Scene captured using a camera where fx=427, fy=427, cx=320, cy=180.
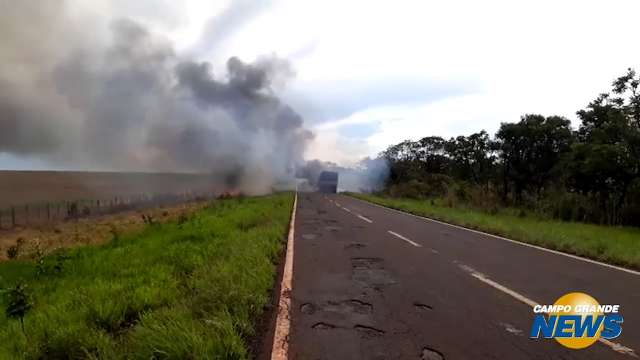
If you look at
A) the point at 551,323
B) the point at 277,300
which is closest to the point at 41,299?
the point at 277,300

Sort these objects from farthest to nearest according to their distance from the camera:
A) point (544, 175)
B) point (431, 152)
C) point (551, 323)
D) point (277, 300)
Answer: point (431, 152) → point (544, 175) → point (277, 300) → point (551, 323)

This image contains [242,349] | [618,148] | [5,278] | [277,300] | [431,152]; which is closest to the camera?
[242,349]

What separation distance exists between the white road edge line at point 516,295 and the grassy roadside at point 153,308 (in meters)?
3.48

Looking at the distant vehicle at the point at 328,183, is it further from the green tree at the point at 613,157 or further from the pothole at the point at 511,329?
the pothole at the point at 511,329

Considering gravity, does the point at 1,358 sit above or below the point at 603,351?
below

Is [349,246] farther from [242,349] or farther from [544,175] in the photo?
[544,175]

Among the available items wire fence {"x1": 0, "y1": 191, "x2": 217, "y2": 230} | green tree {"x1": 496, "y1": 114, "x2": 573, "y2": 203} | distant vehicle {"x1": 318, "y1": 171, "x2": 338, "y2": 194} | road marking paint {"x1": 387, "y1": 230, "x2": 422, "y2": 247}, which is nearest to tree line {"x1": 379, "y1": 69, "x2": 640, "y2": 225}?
green tree {"x1": 496, "y1": 114, "x2": 573, "y2": 203}

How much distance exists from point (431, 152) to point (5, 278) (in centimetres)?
5292

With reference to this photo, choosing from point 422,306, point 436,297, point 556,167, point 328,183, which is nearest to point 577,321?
point 436,297

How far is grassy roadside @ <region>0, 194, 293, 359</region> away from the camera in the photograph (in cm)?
398

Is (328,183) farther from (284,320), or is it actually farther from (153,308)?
(284,320)

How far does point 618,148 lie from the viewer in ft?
64.1

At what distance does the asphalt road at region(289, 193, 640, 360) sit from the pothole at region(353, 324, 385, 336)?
1cm

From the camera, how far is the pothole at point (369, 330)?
4500 millimetres
